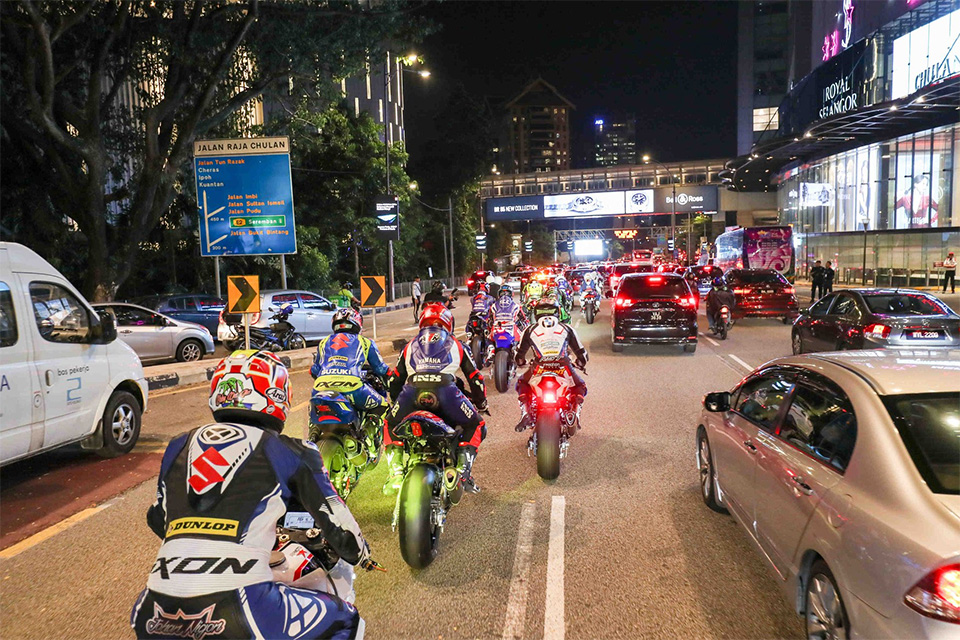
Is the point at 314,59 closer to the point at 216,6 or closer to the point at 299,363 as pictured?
the point at 216,6

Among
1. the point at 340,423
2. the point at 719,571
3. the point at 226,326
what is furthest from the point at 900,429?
the point at 226,326

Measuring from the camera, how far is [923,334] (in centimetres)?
1070

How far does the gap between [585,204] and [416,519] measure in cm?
6771

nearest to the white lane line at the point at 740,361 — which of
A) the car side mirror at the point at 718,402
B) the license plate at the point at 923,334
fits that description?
the license plate at the point at 923,334

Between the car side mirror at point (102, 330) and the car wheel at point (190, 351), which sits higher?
the car side mirror at point (102, 330)

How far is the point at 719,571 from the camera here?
4.67m

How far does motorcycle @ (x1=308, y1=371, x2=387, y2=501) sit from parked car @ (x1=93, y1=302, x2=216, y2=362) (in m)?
10.7

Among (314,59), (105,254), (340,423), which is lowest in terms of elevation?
(340,423)

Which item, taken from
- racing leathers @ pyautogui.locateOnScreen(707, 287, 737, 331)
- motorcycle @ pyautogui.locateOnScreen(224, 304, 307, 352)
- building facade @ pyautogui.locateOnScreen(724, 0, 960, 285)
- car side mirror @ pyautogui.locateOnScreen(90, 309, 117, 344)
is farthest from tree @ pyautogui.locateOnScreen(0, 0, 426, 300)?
building facade @ pyautogui.locateOnScreen(724, 0, 960, 285)

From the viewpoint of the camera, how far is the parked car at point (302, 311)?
18.5 m

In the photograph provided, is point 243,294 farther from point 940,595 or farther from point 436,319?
point 940,595

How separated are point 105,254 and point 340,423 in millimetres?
15394

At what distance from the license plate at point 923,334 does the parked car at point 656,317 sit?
470cm

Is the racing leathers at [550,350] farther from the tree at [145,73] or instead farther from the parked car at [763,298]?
the parked car at [763,298]
